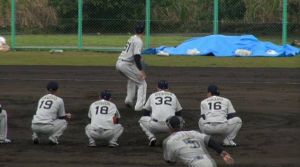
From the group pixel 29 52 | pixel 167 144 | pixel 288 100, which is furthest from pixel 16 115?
pixel 29 52

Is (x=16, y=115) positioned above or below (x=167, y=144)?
below

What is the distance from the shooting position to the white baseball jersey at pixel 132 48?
57.7 feet

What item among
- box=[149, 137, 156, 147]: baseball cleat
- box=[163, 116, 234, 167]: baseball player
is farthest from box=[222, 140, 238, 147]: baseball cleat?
box=[163, 116, 234, 167]: baseball player

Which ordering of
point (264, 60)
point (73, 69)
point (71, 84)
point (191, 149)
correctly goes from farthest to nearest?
1. point (264, 60)
2. point (73, 69)
3. point (71, 84)
4. point (191, 149)

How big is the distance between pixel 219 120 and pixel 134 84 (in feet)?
14.8

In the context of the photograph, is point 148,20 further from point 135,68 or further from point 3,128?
point 3,128

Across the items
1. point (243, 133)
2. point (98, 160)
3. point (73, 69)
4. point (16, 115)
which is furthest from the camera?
point (73, 69)

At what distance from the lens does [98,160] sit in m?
12.7

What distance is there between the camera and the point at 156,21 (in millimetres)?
41312

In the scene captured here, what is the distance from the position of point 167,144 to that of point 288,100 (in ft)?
38.4

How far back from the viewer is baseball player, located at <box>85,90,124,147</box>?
13984 millimetres

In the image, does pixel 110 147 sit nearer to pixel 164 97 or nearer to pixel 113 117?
pixel 113 117

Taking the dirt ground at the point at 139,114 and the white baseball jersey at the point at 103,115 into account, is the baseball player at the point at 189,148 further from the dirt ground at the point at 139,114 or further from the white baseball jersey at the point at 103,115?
the white baseball jersey at the point at 103,115

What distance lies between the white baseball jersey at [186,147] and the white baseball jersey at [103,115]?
4.90m
